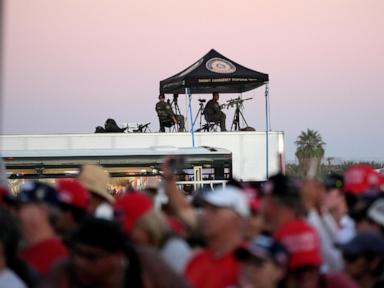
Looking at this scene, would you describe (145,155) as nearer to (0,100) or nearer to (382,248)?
(0,100)

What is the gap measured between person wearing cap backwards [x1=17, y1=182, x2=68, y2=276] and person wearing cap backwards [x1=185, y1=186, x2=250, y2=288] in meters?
0.83

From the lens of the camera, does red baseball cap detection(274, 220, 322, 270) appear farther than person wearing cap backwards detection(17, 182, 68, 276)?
No

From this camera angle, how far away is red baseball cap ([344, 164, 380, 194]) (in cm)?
807

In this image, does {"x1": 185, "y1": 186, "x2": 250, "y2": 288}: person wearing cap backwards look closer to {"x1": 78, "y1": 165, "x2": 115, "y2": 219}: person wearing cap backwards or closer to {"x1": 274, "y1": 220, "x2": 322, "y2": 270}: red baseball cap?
{"x1": 274, "y1": 220, "x2": 322, "y2": 270}: red baseball cap

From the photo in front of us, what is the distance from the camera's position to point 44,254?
5293 mm

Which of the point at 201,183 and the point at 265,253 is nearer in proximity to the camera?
the point at 265,253

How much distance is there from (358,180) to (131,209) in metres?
3.25

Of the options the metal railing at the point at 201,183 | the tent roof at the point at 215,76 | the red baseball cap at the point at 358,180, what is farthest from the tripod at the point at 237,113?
the red baseball cap at the point at 358,180

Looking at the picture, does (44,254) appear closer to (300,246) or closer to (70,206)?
(70,206)

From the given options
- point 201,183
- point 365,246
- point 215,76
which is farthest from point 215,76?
point 365,246

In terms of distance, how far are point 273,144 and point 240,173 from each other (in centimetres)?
145

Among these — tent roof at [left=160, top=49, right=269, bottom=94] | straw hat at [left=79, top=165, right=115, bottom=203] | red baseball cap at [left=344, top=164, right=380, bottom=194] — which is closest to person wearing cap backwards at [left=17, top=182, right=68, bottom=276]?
straw hat at [left=79, top=165, right=115, bottom=203]

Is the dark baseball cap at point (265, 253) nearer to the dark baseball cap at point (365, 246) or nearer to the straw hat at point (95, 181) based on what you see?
the dark baseball cap at point (365, 246)

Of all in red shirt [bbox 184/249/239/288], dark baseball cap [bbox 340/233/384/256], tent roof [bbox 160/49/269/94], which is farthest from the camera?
tent roof [bbox 160/49/269/94]
